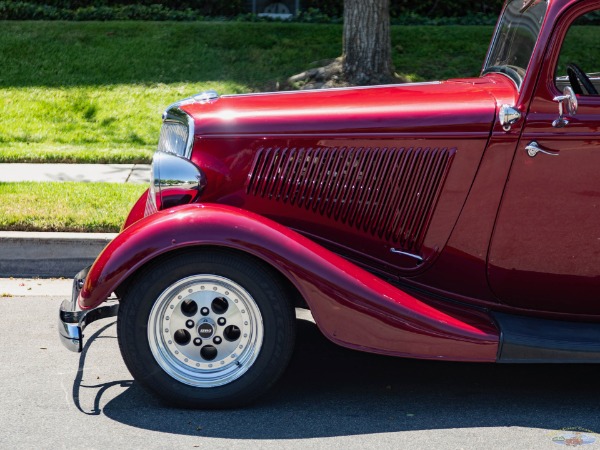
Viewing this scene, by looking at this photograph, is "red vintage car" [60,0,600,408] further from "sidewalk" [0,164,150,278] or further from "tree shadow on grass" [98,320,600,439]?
"sidewalk" [0,164,150,278]

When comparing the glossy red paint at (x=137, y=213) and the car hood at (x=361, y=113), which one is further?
the glossy red paint at (x=137, y=213)

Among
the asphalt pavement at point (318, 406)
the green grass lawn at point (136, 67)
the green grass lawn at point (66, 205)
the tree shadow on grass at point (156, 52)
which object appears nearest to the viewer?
the asphalt pavement at point (318, 406)

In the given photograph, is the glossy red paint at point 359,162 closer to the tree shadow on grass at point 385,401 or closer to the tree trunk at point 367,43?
the tree shadow on grass at point 385,401

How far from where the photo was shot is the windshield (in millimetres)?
4570

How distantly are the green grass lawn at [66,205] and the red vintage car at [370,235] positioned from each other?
7.15ft

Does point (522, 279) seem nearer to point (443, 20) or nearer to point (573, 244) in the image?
point (573, 244)

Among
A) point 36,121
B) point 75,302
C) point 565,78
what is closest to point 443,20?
point 36,121

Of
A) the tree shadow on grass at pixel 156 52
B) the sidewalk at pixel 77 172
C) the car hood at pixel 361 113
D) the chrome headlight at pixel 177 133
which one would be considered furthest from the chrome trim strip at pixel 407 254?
the tree shadow on grass at pixel 156 52

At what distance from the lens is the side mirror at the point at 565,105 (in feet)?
13.8

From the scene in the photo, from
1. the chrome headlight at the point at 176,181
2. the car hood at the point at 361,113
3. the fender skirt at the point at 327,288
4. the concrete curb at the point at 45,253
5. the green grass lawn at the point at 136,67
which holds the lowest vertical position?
the green grass lawn at the point at 136,67

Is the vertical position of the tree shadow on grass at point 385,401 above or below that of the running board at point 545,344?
below

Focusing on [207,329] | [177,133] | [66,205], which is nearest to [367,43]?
[66,205]

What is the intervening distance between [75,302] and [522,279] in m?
2.02

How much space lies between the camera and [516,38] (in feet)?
16.1
